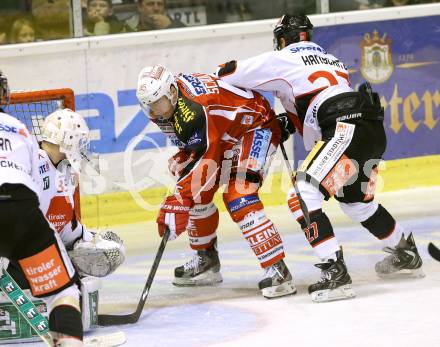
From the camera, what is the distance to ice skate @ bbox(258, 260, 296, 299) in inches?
201

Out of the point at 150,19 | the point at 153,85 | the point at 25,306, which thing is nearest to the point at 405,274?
the point at 153,85

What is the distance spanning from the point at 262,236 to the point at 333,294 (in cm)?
42

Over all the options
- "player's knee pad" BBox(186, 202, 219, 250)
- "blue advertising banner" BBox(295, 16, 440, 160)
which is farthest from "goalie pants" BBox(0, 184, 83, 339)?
"blue advertising banner" BBox(295, 16, 440, 160)

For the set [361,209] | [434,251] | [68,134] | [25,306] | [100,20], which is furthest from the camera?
[100,20]

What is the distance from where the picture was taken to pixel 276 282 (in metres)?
5.14

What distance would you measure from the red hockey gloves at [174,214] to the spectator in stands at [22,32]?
82.1 inches

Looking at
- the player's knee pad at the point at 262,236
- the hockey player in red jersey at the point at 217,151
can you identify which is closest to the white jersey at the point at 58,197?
the hockey player in red jersey at the point at 217,151

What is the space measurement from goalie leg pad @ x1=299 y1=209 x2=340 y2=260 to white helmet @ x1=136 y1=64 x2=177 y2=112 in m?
0.82

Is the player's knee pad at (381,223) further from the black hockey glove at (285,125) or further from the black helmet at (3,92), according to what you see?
the black helmet at (3,92)

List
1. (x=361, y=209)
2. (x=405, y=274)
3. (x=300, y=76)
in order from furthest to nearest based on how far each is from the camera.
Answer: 1. (x=405, y=274)
2. (x=361, y=209)
3. (x=300, y=76)

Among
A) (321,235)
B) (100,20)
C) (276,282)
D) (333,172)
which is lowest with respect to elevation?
(276,282)

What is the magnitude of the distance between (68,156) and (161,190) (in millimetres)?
2613

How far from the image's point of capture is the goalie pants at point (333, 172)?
499cm

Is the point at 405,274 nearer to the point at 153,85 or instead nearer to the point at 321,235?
the point at 321,235
